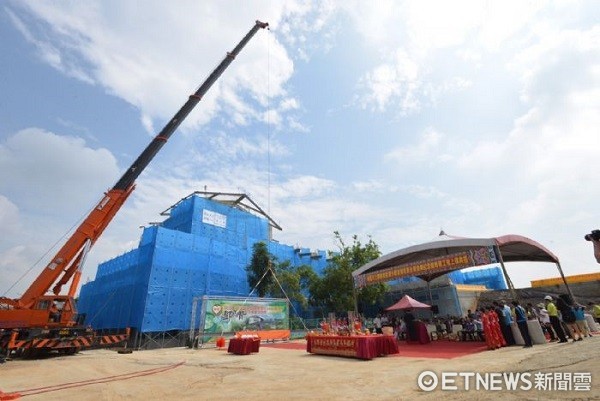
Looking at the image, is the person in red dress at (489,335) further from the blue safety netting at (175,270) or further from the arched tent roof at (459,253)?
the blue safety netting at (175,270)

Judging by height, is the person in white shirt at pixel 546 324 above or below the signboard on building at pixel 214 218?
below

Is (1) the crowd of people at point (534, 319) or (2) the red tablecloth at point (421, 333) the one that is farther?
(2) the red tablecloth at point (421, 333)

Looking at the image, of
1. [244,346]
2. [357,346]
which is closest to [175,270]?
[244,346]

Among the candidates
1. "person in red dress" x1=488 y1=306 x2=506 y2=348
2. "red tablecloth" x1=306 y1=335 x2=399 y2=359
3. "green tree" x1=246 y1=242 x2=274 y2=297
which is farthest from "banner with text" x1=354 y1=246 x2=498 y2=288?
"green tree" x1=246 y1=242 x2=274 y2=297

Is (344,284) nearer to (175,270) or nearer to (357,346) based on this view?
(175,270)

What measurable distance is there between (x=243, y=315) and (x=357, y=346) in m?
12.5

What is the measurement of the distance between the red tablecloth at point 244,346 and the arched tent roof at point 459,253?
6.41 meters

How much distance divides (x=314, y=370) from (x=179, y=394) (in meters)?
3.52

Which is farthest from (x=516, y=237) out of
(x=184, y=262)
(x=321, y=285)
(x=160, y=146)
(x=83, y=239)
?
(x=184, y=262)

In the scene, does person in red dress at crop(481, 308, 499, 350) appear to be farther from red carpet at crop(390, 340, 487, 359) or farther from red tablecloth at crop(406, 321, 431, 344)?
red tablecloth at crop(406, 321, 431, 344)

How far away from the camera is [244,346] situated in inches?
522

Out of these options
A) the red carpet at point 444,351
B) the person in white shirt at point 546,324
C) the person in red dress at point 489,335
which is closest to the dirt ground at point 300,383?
the red carpet at point 444,351

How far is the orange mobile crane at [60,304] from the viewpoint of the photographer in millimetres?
11875

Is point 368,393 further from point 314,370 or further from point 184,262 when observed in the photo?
point 184,262
